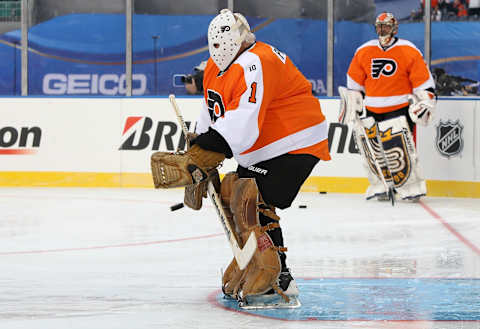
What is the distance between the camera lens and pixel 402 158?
8148 mm

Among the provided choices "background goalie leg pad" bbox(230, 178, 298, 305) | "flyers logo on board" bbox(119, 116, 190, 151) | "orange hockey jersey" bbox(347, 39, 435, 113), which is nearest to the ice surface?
"background goalie leg pad" bbox(230, 178, 298, 305)

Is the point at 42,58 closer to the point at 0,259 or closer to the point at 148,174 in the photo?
the point at 148,174

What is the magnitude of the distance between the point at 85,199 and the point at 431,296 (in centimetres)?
479

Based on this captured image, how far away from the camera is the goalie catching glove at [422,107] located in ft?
25.9

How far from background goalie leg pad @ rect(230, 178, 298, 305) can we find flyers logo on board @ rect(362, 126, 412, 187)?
4.51m

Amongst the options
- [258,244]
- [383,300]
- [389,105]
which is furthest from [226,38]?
[389,105]

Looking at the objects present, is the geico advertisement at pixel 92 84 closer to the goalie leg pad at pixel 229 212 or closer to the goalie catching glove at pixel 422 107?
the goalie catching glove at pixel 422 107

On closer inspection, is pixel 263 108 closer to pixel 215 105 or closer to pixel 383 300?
pixel 215 105

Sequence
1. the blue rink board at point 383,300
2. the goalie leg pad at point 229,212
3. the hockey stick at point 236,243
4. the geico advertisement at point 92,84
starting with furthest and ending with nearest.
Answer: the geico advertisement at point 92,84, the goalie leg pad at point 229,212, the hockey stick at point 236,243, the blue rink board at point 383,300

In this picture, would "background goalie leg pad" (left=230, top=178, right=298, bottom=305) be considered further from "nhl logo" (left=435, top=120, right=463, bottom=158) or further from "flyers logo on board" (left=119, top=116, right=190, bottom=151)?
"flyers logo on board" (left=119, top=116, right=190, bottom=151)

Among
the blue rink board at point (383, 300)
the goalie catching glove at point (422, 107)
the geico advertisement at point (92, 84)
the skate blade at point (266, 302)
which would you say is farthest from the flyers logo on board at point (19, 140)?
the skate blade at point (266, 302)

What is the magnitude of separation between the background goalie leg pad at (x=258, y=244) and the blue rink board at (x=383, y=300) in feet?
0.28

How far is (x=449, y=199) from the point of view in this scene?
8.41 metres

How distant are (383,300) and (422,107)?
168 inches
